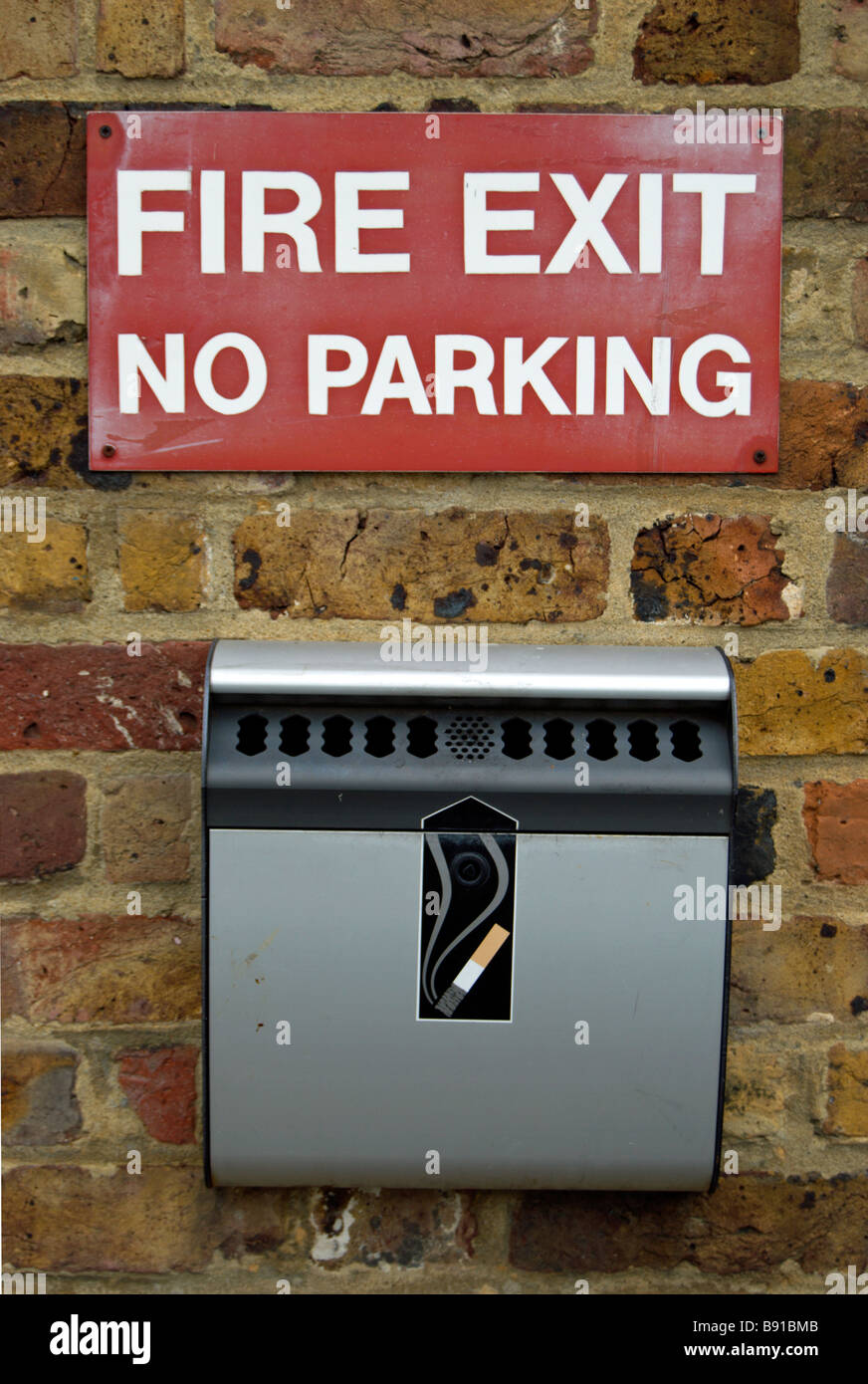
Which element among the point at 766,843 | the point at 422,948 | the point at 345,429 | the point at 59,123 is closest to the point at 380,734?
the point at 422,948

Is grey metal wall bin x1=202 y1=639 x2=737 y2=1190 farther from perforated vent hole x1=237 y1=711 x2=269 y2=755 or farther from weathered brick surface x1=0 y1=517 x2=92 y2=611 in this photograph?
weathered brick surface x1=0 y1=517 x2=92 y2=611

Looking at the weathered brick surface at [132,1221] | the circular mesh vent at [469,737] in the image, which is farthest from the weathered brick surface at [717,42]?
the weathered brick surface at [132,1221]

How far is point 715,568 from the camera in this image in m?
1.11

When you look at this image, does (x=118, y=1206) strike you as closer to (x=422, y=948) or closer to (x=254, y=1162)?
(x=254, y=1162)

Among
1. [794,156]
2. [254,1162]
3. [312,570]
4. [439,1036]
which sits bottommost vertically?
[254,1162]

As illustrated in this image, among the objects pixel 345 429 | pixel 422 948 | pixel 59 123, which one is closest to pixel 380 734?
pixel 422 948

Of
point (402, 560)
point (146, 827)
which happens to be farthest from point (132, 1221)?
point (402, 560)

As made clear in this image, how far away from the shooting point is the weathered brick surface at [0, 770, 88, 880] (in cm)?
111

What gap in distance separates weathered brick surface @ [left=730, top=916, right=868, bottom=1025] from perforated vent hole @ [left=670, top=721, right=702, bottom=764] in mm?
258

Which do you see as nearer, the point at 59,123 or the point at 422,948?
the point at 422,948

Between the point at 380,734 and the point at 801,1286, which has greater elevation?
the point at 380,734

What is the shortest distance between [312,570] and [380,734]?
227 mm

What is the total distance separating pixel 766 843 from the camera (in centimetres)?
112

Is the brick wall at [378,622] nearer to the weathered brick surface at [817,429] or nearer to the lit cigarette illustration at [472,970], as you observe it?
the weathered brick surface at [817,429]
